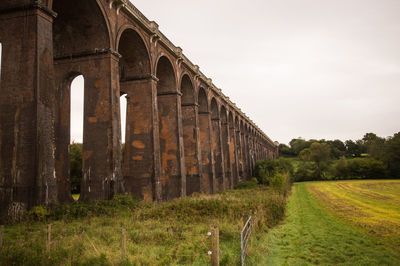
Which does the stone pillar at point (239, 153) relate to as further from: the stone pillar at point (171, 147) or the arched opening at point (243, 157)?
the stone pillar at point (171, 147)

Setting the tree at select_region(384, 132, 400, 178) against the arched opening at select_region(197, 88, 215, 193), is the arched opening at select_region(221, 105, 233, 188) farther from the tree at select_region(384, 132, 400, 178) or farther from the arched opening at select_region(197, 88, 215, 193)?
the tree at select_region(384, 132, 400, 178)

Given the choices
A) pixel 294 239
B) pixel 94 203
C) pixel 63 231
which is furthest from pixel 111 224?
pixel 294 239

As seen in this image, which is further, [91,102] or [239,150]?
[239,150]

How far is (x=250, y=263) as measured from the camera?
6.42m

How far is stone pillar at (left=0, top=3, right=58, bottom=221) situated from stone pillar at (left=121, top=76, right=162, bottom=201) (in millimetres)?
6966

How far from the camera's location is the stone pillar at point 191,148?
880 inches

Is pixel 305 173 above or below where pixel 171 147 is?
below

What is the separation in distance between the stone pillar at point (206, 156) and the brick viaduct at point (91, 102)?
343cm

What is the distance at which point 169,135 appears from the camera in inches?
792

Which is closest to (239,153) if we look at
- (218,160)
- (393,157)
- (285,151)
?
(218,160)

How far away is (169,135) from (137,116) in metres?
4.13

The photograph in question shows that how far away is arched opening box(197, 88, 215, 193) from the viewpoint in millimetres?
25562

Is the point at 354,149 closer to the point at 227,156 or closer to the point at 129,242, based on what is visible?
the point at 227,156

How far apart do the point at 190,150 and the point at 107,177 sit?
1161 centimetres
